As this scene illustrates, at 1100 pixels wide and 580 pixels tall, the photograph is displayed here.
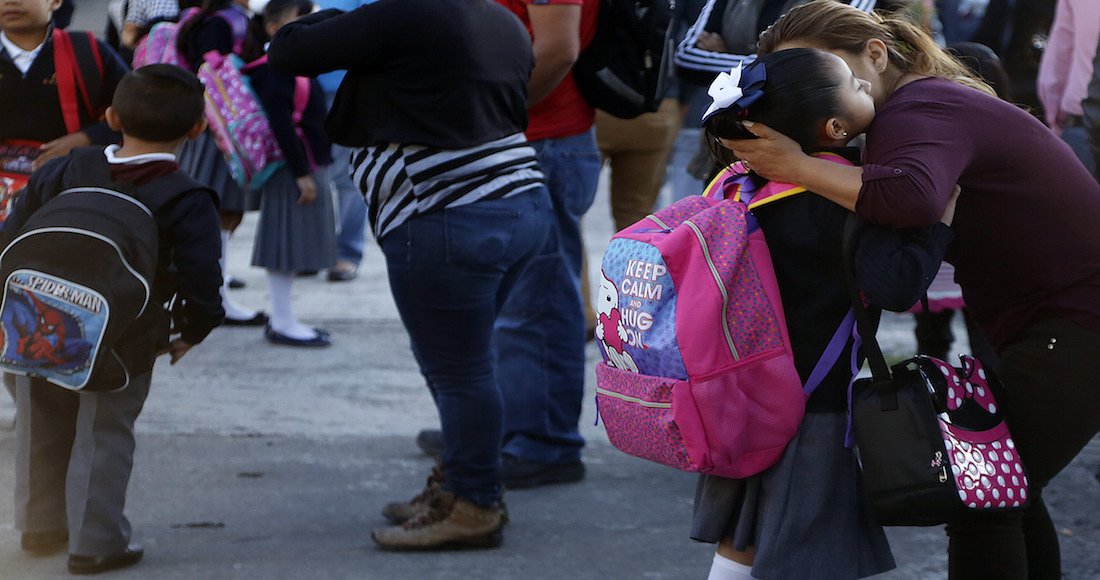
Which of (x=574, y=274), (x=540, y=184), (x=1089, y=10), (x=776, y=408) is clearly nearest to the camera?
(x=776, y=408)

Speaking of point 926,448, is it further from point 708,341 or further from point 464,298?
point 464,298

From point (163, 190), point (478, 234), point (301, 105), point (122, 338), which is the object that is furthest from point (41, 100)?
point (301, 105)

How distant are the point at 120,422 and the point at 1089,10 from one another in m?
3.69

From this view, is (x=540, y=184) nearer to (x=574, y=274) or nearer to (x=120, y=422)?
(x=574, y=274)

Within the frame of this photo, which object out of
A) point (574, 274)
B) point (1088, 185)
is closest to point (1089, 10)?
point (574, 274)

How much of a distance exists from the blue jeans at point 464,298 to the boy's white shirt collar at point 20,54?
150 cm

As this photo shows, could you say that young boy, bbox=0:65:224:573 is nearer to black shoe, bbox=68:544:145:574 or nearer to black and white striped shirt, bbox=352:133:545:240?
black shoe, bbox=68:544:145:574

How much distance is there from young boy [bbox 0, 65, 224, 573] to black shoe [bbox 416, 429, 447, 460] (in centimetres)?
122

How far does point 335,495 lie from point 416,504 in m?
0.47

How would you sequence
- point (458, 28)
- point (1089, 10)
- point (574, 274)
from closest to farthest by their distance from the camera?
point (458, 28) → point (574, 274) → point (1089, 10)

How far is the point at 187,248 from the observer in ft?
11.9

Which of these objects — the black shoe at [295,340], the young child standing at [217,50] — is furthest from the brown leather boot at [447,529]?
the young child standing at [217,50]

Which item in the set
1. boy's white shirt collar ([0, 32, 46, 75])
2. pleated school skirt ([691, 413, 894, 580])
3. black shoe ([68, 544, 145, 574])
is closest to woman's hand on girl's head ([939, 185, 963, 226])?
pleated school skirt ([691, 413, 894, 580])

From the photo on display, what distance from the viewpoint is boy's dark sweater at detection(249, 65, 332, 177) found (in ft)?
20.6
